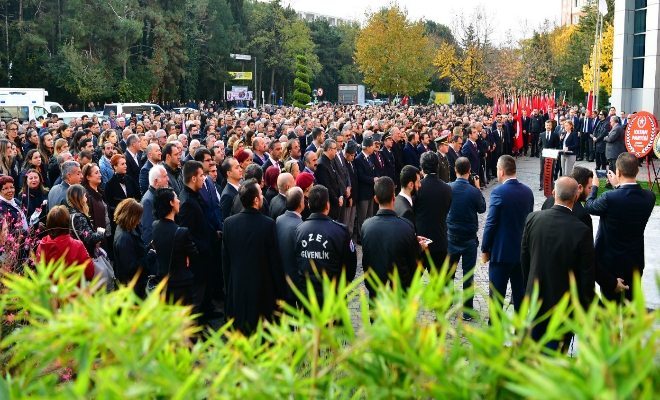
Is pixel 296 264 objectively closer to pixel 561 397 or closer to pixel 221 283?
pixel 221 283

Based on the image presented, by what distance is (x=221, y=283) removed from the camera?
9648 mm

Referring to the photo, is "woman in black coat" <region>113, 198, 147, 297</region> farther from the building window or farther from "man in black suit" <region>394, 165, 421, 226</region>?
the building window

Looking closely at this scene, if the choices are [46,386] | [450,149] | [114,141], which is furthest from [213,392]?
[450,149]

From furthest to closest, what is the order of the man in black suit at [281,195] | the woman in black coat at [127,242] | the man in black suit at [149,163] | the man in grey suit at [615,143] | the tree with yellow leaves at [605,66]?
the tree with yellow leaves at [605,66], the man in grey suit at [615,143], the man in black suit at [149,163], the man in black suit at [281,195], the woman in black coat at [127,242]

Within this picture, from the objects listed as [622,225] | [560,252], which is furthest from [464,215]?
[560,252]

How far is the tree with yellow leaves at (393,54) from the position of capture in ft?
195

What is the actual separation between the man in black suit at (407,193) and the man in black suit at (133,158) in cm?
491

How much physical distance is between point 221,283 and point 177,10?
5263 cm

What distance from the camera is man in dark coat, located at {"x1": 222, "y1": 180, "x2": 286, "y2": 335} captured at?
6.94 metres

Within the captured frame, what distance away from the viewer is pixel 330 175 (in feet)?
40.5

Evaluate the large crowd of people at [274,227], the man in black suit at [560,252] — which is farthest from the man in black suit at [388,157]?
the man in black suit at [560,252]

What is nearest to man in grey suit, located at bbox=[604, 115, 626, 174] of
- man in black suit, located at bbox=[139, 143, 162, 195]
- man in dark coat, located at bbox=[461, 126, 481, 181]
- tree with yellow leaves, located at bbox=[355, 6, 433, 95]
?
man in dark coat, located at bbox=[461, 126, 481, 181]

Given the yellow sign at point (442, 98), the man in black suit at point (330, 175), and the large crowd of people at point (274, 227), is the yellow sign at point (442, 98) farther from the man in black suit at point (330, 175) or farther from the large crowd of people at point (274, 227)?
the large crowd of people at point (274, 227)

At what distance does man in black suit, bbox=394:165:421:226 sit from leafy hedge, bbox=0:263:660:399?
5.45m
